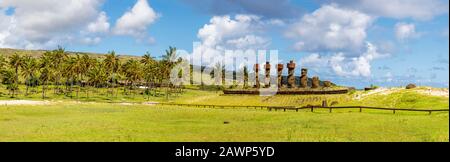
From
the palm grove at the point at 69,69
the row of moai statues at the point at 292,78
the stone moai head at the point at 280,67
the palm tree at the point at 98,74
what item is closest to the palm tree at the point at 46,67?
the palm grove at the point at 69,69

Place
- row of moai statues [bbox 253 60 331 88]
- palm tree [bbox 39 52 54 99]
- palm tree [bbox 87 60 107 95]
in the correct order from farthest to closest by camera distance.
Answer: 1. palm tree [bbox 87 60 107 95]
2. palm tree [bbox 39 52 54 99]
3. row of moai statues [bbox 253 60 331 88]

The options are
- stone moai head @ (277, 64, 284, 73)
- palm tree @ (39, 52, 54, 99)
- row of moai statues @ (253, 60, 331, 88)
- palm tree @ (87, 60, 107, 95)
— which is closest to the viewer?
row of moai statues @ (253, 60, 331, 88)

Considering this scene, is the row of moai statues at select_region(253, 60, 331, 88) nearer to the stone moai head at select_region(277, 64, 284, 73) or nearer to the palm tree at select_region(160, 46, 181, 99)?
the stone moai head at select_region(277, 64, 284, 73)

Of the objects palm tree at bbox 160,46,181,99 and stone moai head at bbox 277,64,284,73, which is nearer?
stone moai head at bbox 277,64,284,73

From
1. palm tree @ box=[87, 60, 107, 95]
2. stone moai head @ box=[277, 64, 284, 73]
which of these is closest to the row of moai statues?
stone moai head @ box=[277, 64, 284, 73]

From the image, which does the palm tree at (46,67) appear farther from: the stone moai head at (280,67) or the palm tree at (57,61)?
the stone moai head at (280,67)

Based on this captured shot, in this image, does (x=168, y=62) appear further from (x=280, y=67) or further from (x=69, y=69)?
(x=280, y=67)

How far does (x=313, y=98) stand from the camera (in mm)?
94938
